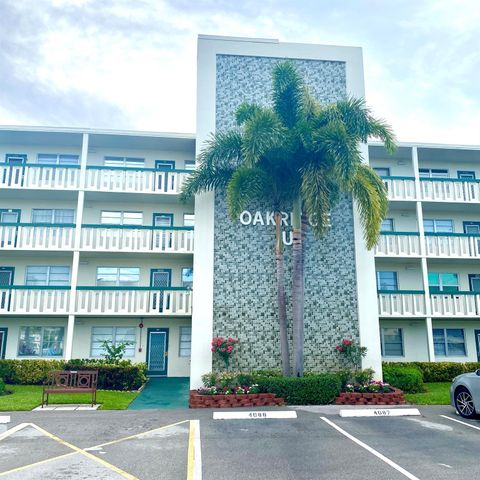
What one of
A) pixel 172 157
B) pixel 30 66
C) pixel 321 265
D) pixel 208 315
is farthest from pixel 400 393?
pixel 30 66

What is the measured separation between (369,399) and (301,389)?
2.16 meters

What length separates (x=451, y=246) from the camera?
18.8 metres

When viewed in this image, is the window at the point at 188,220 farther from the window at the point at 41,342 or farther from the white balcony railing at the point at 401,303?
the white balcony railing at the point at 401,303

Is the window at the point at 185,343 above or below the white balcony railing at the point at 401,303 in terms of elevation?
below

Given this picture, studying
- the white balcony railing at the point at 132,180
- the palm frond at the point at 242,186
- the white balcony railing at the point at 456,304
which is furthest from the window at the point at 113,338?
the white balcony railing at the point at 456,304

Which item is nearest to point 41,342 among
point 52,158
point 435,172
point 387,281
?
point 52,158

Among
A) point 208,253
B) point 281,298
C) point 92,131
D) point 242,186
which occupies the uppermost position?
point 92,131

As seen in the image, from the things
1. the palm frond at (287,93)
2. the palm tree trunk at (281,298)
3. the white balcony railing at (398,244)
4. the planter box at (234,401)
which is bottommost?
the planter box at (234,401)

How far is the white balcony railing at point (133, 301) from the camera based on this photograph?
16.8 metres

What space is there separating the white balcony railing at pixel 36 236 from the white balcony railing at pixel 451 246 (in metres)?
15.4

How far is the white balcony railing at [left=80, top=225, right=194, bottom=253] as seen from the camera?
1750cm

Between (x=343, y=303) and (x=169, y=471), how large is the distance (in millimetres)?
9405

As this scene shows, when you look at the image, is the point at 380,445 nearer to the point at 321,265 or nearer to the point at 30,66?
the point at 321,265

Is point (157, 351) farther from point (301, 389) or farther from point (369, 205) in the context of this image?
point (369, 205)
